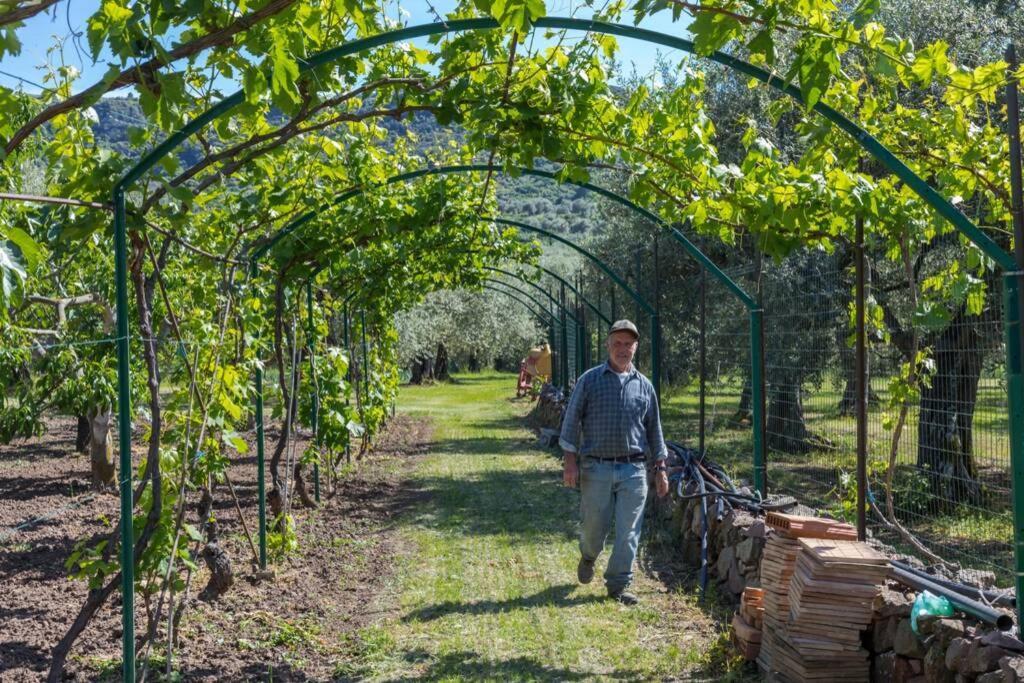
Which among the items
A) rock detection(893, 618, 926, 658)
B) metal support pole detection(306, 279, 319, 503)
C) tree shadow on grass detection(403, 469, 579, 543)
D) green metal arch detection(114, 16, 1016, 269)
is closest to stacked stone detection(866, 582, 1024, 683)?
rock detection(893, 618, 926, 658)

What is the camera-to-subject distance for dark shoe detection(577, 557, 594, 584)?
6609mm

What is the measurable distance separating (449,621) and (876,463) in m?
3.16

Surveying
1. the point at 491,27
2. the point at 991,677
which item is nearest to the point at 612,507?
the point at 991,677

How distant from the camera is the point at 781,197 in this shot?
5.22m

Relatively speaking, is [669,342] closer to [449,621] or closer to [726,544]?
[726,544]

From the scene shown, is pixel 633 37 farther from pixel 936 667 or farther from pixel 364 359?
pixel 364 359

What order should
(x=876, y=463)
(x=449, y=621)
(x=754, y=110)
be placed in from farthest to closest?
(x=754, y=110) < (x=876, y=463) < (x=449, y=621)

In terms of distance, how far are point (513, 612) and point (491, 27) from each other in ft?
11.8

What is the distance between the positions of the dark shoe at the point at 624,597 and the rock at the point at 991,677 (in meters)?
2.91

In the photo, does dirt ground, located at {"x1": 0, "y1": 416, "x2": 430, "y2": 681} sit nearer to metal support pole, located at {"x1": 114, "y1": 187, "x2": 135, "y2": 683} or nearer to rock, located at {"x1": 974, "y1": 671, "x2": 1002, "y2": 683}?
metal support pole, located at {"x1": 114, "y1": 187, "x2": 135, "y2": 683}

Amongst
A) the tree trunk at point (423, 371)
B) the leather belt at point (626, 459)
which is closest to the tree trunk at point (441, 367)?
the tree trunk at point (423, 371)

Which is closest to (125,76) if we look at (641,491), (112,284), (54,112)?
(54,112)

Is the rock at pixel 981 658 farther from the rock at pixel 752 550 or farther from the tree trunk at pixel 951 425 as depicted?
the tree trunk at pixel 951 425

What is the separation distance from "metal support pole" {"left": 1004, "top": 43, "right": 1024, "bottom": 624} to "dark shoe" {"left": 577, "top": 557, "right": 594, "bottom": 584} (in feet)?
10.5
